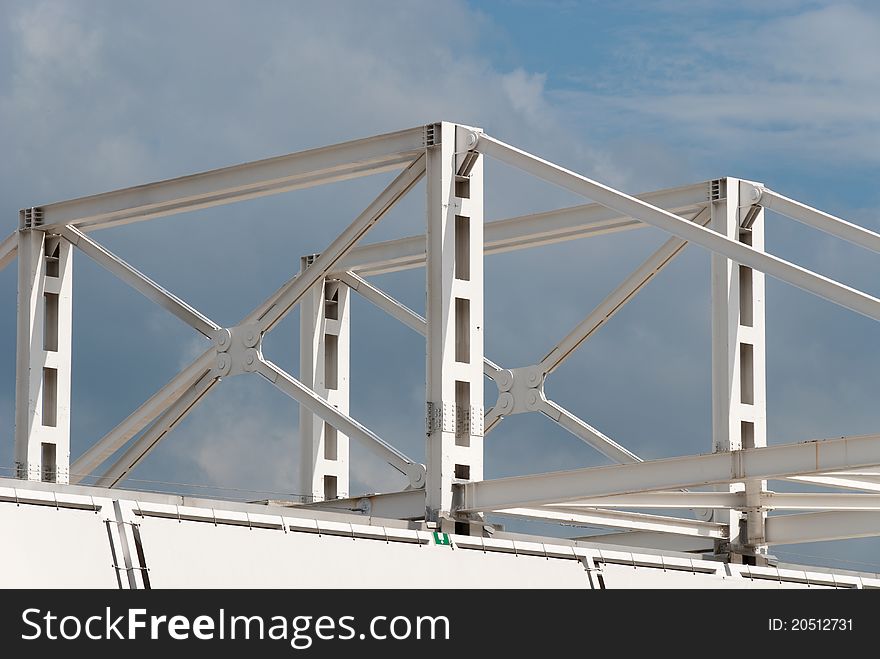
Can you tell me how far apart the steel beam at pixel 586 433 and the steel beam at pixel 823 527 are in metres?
5.70

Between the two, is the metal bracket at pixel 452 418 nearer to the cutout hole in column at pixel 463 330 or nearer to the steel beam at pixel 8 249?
the cutout hole in column at pixel 463 330

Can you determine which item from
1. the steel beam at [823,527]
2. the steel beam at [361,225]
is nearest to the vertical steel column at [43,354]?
the steel beam at [361,225]

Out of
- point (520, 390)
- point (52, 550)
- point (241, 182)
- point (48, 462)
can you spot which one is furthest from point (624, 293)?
point (52, 550)

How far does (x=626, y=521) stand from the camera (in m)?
40.7

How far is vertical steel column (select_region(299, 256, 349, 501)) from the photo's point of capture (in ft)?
161

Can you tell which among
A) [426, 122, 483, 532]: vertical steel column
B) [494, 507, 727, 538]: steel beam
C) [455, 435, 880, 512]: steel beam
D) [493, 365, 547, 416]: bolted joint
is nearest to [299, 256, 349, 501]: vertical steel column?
[493, 365, 547, 416]: bolted joint

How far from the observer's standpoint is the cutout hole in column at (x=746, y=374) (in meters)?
42.6

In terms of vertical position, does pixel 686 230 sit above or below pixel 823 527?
above

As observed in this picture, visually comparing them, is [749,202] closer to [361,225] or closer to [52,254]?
[361,225]

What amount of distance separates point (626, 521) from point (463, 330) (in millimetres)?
6170

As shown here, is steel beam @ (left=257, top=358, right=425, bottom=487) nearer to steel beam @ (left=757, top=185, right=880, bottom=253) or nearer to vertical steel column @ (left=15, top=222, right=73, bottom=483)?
vertical steel column @ (left=15, top=222, right=73, bottom=483)

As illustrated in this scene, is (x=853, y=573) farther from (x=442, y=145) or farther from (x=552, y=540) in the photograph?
(x=442, y=145)

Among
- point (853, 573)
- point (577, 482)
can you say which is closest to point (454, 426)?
point (577, 482)
